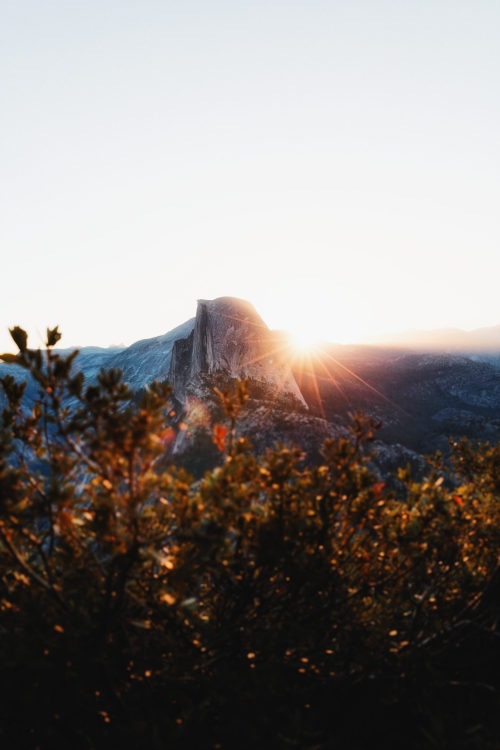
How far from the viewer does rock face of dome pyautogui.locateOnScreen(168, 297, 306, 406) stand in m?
42.8

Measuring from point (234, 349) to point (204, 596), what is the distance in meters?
39.8

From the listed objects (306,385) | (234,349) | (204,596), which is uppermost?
(234,349)

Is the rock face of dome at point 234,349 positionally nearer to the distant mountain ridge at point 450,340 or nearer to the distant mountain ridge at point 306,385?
the distant mountain ridge at point 306,385

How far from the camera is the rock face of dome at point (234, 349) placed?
42.8m

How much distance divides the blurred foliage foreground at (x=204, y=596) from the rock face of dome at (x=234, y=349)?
36527 millimetres

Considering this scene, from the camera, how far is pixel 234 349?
4350cm

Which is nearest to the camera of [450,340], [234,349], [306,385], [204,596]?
[204,596]

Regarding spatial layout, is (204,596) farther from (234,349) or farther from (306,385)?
(306,385)

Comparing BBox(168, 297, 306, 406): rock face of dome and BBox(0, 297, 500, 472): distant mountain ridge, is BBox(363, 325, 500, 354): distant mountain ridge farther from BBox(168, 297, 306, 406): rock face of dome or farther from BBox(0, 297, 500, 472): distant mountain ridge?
BBox(168, 297, 306, 406): rock face of dome

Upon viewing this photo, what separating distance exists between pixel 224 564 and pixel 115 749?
1.51m

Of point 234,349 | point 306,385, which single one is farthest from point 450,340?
point 234,349

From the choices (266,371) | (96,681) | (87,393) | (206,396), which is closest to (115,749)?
(96,681)

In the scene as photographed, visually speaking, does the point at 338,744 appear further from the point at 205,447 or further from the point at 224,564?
the point at 205,447

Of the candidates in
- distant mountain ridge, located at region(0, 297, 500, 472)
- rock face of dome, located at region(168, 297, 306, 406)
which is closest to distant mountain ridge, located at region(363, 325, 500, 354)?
distant mountain ridge, located at region(0, 297, 500, 472)
